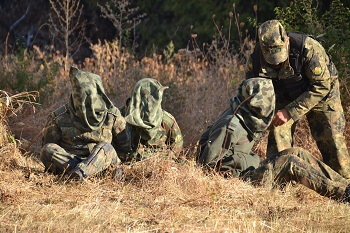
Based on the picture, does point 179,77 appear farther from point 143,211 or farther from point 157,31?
point 157,31

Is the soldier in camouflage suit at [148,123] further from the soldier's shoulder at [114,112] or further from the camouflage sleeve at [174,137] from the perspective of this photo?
the soldier's shoulder at [114,112]

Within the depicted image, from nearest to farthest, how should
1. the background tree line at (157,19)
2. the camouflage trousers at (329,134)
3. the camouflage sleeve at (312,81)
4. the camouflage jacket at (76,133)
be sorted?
the camouflage jacket at (76,133), the camouflage sleeve at (312,81), the camouflage trousers at (329,134), the background tree line at (157,19)

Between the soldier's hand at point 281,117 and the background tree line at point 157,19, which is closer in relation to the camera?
the soldier's hand at point 281,117

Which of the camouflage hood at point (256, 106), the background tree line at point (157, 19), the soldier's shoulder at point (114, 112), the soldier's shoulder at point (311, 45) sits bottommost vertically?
the background tree line at point (157, 19)

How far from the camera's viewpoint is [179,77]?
1121 cm

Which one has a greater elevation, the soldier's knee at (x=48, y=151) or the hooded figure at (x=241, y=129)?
the hooded figure at (x=241, y=129)

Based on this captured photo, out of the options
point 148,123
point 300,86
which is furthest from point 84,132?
point 300,86

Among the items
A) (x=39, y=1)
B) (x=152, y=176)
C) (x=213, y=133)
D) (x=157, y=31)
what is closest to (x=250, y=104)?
(x=213, y=133)

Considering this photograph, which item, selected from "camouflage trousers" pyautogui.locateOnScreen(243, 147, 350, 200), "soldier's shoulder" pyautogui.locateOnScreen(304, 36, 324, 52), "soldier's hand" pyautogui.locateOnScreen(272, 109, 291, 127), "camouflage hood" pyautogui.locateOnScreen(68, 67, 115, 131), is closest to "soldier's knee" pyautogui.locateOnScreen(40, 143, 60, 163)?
"camouflage hood" pyautogui.locateOnScreen(68, 67, 115, 131)

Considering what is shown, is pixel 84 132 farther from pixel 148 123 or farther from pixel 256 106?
pixel 256 106

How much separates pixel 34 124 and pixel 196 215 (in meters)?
4.13

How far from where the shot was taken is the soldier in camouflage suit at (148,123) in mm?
7691

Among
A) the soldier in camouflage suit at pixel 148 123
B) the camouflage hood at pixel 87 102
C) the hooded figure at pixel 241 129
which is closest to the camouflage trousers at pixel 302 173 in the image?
the hooded figure at pixel 241 129

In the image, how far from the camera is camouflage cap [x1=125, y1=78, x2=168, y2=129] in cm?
768
